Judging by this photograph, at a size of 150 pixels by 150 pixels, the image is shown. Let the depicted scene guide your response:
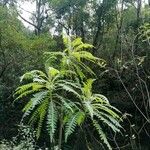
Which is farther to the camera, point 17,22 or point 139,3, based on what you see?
point 139,3

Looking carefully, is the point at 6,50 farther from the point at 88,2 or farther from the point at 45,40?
the point at 88,2

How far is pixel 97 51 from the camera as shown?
53.9 feet

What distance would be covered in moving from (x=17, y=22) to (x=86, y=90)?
1233cm

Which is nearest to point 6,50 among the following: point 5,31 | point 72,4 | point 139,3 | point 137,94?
point 5,31

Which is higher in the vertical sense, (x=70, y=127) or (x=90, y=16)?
(x=90, y=16)

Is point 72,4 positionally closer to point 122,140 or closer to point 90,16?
point 90,16

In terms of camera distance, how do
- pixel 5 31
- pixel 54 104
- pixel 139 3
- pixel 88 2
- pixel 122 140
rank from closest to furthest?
pixel 54 104
pixel 122 140
pixel 5 31
pixel 88 2
pixel 139 3

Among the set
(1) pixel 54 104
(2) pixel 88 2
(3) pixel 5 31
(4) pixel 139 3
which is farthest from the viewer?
(4) pixel 139 3

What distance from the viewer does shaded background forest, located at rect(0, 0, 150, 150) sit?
1379 centimetres

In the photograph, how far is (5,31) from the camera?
1452cm

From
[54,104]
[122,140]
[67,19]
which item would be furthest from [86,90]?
[67,19]

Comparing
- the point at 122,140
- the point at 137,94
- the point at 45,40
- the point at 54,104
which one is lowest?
the point at 122,140

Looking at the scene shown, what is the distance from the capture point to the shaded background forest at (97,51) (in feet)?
45.2

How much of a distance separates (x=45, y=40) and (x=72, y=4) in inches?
107
